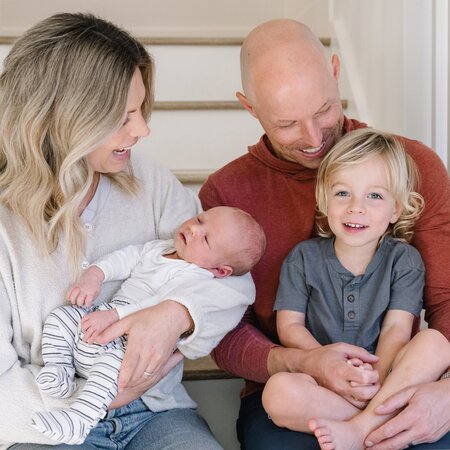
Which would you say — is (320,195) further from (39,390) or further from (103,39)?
(39,390)

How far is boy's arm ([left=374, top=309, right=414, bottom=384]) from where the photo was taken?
1702 mm

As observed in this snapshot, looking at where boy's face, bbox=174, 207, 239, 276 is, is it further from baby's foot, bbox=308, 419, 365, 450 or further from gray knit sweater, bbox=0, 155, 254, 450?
baby's foot, bbox=308, 419, 365, 450

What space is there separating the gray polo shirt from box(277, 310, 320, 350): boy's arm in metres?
0.02

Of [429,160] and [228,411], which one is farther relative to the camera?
[228,411]

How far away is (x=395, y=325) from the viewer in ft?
5.80

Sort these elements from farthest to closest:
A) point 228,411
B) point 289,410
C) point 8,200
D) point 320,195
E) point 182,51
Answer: point 182,51 → point 228,411 → point 320,195 → point 8,200 → point 289,410

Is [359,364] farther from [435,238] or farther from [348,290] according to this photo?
[435,238]

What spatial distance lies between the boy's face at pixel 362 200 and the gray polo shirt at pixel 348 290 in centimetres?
8

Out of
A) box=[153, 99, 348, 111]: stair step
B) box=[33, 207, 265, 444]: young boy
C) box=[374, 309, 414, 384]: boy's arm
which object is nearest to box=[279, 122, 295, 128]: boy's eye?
box=[33, 207, 265, 444]: young boy

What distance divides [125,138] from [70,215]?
204 millimetres

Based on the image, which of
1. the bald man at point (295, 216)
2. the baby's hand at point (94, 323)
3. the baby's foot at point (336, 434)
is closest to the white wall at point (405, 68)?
the bald man at point (295, 216)

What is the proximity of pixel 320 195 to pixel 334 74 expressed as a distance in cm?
32

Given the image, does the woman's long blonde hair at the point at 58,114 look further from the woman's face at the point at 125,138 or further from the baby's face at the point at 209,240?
the baby's face at the point at 209,240

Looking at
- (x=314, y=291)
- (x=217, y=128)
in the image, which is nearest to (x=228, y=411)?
(x=314, y=291)
